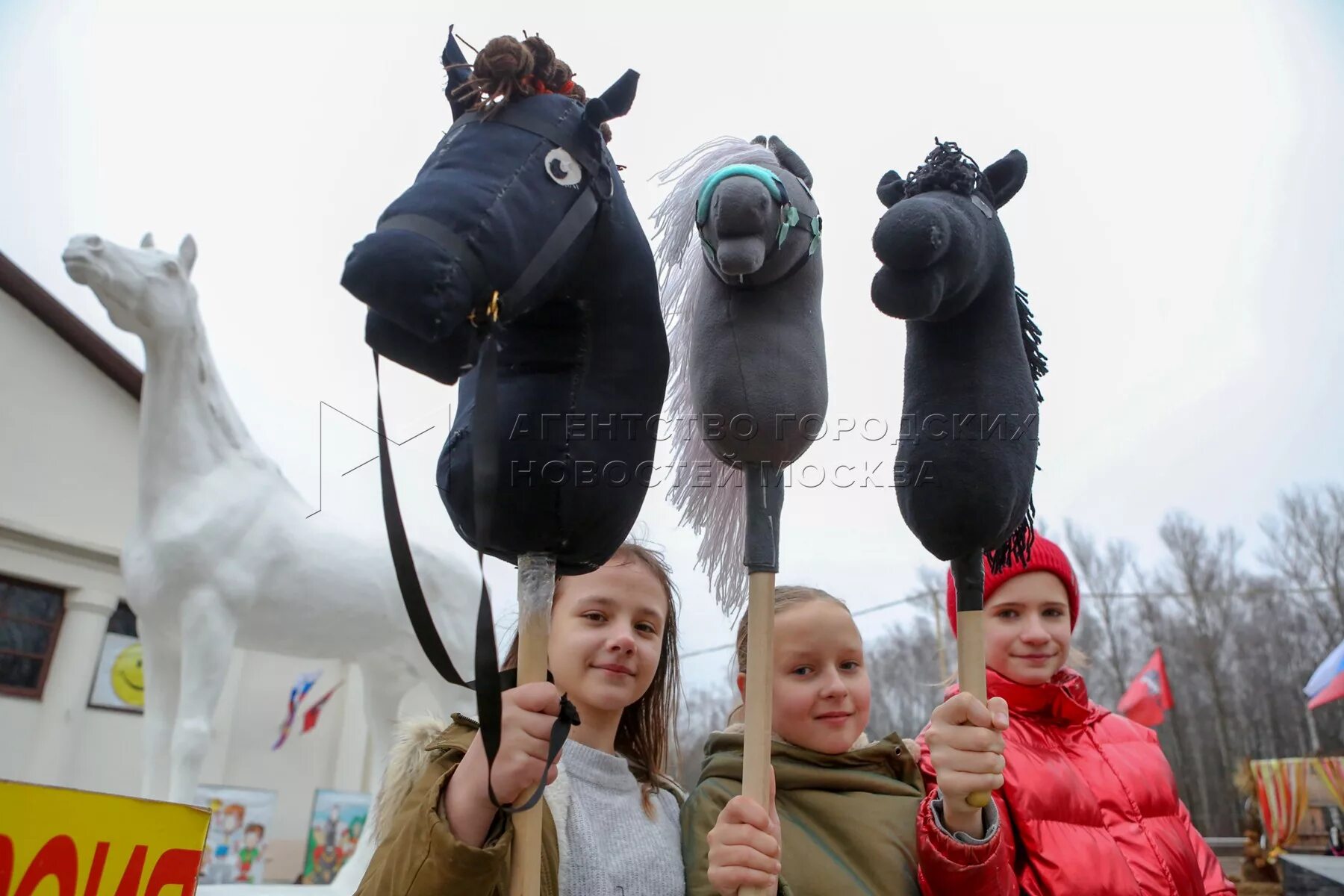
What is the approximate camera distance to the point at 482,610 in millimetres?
667

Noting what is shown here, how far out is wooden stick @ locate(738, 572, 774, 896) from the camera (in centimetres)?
75

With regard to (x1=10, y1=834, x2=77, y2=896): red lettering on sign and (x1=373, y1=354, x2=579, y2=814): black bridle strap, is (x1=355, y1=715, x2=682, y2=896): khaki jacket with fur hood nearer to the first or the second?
(x1=373, y1=354, x2=579, y2=814): black bridle strap

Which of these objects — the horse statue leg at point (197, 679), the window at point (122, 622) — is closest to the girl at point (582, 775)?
the horse statue leg at point (197, 679)

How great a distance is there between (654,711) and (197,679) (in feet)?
4.57

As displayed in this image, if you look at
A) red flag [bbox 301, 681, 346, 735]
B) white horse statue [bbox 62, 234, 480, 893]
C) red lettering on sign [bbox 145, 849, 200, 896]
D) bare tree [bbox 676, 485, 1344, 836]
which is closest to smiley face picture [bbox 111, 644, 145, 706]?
Answer: red flag [bbox 301, 681, 346, 735]

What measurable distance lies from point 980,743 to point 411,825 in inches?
20.5

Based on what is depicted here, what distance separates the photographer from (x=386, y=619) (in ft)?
8.44

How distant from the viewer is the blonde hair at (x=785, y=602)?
1.12 meters

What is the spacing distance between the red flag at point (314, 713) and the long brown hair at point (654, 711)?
3.78m

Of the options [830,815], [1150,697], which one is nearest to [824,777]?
[830,815]

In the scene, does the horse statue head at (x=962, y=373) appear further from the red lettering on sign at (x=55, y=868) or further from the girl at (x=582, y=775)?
the red lettering on sign at (x=55, y=868)

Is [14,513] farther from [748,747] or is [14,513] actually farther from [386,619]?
[748,747]

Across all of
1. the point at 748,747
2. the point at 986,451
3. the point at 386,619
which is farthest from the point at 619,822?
the point at 386,619

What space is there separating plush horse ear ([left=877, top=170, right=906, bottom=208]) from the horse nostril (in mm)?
129
